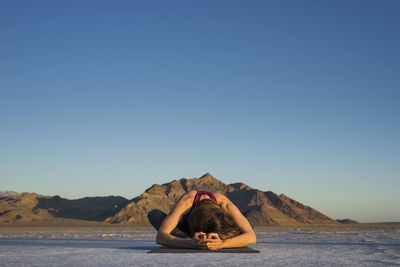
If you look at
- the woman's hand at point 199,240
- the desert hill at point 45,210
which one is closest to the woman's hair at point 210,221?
the woman's hand at point 199,240

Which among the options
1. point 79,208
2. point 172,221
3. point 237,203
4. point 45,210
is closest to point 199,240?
point 172,221

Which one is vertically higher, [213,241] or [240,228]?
[240,228]

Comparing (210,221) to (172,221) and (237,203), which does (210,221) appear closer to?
(172,221)

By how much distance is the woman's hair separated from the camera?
4625 millimetres

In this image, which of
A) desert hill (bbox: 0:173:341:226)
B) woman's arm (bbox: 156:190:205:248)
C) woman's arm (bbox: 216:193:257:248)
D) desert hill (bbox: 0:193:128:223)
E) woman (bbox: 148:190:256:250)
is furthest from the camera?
desert hill (bbox: 0:173:341:226)

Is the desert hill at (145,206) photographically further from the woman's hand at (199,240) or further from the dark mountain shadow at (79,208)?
the woman's hand at (199,240)

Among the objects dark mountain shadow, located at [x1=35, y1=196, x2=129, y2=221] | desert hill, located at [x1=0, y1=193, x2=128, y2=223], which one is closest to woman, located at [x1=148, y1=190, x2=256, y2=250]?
desert hill, located at [x1=0, y1=193, x2=128, y2=223]

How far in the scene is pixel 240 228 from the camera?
5223 mm

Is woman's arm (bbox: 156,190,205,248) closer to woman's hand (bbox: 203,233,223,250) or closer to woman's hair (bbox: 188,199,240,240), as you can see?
woman's hair (bbox: 188,199,240,240)

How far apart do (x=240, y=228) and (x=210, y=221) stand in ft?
2.49

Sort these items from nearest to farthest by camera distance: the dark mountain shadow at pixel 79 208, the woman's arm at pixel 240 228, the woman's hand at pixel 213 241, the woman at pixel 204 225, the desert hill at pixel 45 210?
the woman's hand at pixel 213 241 < the woman at pixel 204 225 < the woman's arm at pixel 240 228 < the desert hill at pixel 45 210 < the dark mountain shadow at pixel 79 208

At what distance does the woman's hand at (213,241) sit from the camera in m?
4.50

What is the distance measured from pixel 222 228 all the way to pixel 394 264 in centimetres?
179

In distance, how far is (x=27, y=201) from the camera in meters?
94.3
